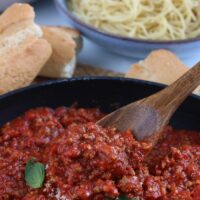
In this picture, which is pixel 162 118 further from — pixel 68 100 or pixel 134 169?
pixel 68 100

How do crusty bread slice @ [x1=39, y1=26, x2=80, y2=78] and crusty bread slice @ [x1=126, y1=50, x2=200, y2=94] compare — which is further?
crusty bread slice @ [x1=39, y1=26, x2=80, y2=78]

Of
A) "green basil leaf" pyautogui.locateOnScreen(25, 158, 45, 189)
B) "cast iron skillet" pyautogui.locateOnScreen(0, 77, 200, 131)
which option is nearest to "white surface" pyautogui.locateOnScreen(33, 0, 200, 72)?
"cast iron skillet" pyautogui.locateOnScreen(0, 77, 200, 131)

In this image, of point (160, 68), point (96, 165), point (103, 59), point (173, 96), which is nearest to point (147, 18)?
point (103, 59)

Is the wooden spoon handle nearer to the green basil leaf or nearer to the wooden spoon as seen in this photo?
the wooden spoon

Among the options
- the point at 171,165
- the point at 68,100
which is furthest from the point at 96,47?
the point at 171,165

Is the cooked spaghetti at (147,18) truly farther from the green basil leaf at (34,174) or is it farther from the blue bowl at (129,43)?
the green basil leaf at (34,174)
